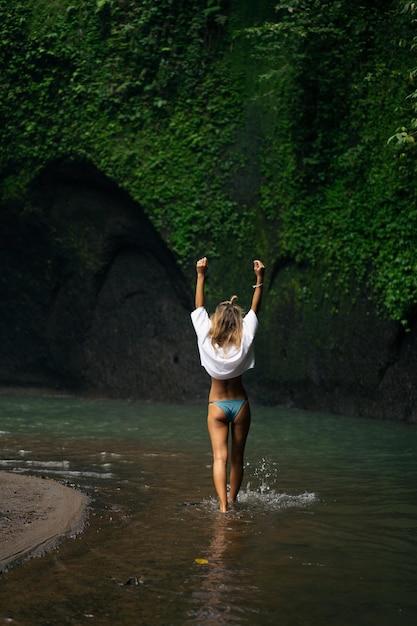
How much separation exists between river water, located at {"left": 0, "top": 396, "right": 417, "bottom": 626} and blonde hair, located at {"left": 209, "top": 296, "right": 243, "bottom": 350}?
4.21 ft

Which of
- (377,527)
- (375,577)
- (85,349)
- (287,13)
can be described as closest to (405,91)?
(287,13)

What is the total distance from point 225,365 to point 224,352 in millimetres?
100

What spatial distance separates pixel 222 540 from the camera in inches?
244

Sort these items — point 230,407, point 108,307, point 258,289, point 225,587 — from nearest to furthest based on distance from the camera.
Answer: point 225,587
point 230,407
point 258,289
point 108,307

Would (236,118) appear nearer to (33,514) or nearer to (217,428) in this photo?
(217,428)

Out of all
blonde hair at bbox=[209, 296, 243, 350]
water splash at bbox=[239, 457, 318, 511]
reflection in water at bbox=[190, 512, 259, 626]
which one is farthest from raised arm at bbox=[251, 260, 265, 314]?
reflection in water at bbox=[190, 512, 259, 626]

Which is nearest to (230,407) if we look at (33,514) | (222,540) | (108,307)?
(222,540)

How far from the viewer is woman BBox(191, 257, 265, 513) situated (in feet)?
23.6

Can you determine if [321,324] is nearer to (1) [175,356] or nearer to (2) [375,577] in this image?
(1) [175,356]

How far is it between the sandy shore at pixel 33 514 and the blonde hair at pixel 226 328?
1.61m

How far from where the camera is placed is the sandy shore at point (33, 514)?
5699 mm

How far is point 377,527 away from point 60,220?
1457cm

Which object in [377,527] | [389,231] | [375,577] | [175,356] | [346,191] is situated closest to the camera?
[375,577]

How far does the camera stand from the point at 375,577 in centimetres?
543
